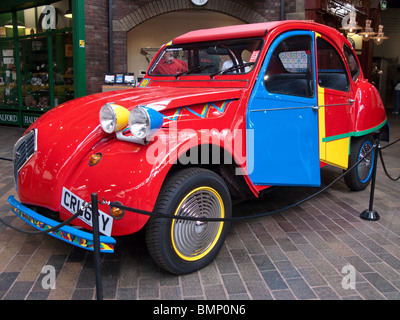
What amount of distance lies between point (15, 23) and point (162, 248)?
30.9 feet

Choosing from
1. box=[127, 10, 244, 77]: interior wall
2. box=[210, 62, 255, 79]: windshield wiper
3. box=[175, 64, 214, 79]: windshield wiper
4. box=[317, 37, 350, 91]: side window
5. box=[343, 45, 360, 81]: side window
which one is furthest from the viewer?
box=[127, 10, 244, 77]: interior wall

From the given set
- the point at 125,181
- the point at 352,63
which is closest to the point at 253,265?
the point at 125,181

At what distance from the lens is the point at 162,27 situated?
10.6m

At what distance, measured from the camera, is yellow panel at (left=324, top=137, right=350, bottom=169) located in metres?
3.94

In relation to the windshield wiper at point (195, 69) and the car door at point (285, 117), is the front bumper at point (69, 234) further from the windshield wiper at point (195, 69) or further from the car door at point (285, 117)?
A: the windshield wiper at point (195, 69)

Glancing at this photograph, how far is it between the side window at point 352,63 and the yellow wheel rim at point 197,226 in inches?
113

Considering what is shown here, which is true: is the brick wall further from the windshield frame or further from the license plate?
the license plate

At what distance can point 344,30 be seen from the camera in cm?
1125

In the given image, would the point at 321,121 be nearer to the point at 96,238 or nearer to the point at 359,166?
the point at 359,166

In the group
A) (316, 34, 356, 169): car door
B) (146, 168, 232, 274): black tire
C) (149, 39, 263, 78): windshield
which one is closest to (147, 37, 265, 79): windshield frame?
(149, 39, 263, 78): windshield

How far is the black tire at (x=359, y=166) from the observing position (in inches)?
184

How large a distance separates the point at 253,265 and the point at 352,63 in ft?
10.4

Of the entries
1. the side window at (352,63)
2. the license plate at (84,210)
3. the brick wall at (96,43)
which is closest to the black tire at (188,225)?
the license plate at (84,210)
